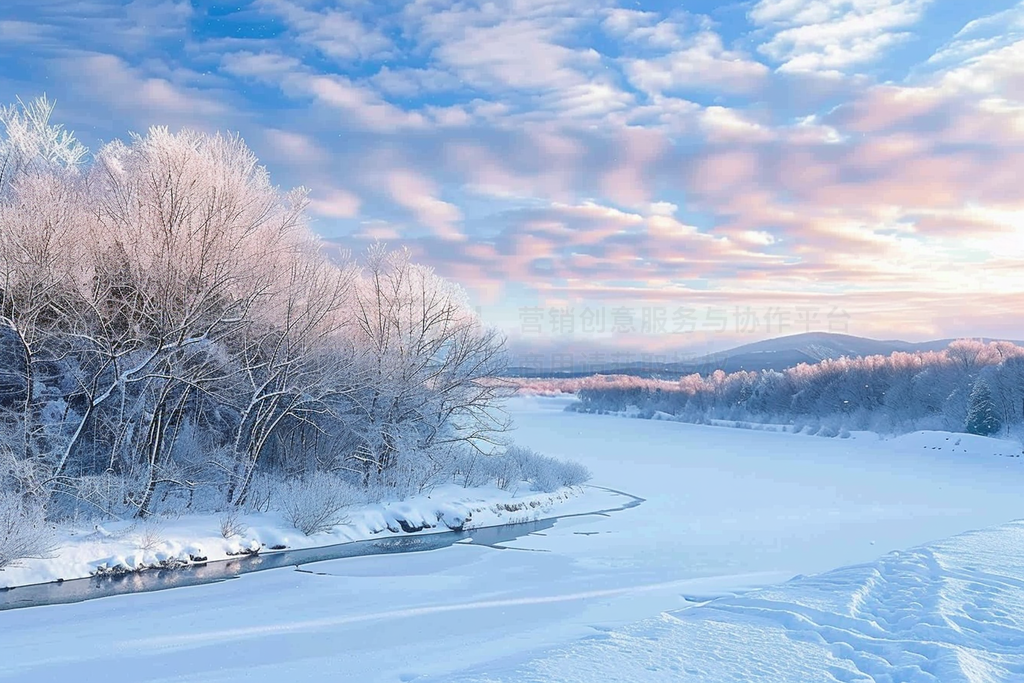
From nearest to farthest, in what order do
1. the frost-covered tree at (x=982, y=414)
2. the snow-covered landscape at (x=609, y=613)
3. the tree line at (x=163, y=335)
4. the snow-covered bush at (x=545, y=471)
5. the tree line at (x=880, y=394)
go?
the snow-covered landscape at (x=609, y=613), the tree line at (x=163, y=335), the snow-covered bush at (x=545, y=471), the frost-covered tree at (x=982, y=414), the tree line at (x=880, y=394)

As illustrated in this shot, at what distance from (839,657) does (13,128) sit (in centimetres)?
2236

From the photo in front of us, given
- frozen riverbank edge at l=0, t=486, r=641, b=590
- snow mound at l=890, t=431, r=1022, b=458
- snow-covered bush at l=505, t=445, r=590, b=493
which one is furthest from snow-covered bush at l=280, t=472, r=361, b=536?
snow mound at l=890, t=431, r=1022, b=458

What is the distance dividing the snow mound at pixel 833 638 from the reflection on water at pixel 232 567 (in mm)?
8997

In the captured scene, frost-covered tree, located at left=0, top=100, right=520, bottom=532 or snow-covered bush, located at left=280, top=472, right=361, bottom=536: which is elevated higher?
frost-covered tree, located at left=0, top=100, right=520, bottom=532

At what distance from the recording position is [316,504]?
18.2m

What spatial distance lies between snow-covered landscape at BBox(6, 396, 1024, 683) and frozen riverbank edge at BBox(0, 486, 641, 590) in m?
1.99

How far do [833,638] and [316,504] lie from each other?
13121 millimetres

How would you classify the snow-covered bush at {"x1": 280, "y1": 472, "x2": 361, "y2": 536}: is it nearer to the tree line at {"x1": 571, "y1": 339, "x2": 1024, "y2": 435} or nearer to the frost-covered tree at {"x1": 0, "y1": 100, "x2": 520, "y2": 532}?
the frost-covered tree at {"x1": 0, "y1": 100, "x2": 520, "y2": 532}

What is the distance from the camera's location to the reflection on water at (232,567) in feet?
41.5

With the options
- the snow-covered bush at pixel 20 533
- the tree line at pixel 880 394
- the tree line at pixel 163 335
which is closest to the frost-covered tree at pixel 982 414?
the tree line at pixel 880 394

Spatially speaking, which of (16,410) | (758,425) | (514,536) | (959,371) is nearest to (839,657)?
(514,536)

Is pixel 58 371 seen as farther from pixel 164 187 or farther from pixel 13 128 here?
pixel 13 128

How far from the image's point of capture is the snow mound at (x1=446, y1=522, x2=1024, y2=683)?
655 cm

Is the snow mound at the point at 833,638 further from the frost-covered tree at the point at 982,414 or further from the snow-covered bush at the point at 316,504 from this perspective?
the frost-covered tree at the point at 982,414
